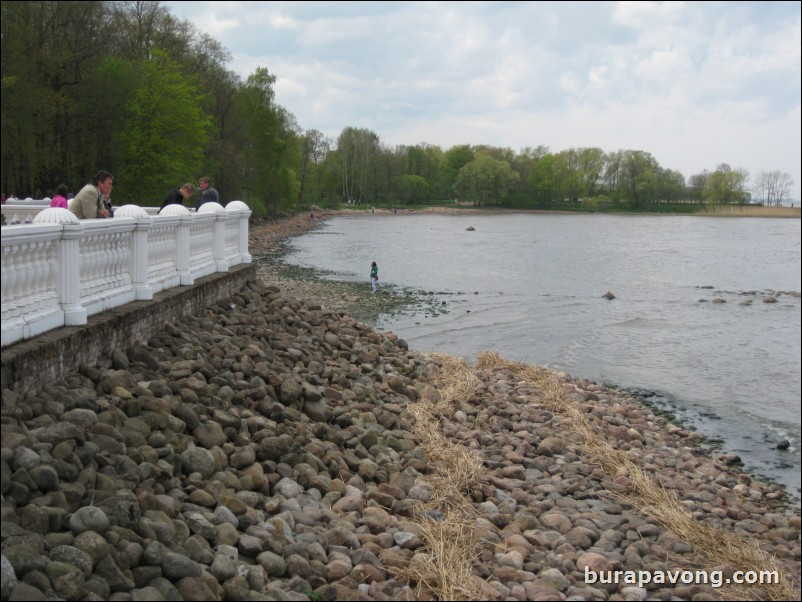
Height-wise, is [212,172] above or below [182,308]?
above

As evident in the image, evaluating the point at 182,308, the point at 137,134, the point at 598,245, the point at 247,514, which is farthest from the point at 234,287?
the point at 598,245

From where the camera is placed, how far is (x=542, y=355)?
68.5 ft

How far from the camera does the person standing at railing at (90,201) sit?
9469mm

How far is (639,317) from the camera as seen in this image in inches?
1130

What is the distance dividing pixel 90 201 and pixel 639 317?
23.4 metres

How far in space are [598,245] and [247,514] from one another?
6447cm

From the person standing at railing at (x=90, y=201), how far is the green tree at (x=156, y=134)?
103 ft

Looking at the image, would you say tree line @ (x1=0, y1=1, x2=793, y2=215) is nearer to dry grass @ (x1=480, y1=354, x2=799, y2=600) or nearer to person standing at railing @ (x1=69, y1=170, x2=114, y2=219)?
person standing at railing @ (x1=69, y1=170, x2=114, y2=219)

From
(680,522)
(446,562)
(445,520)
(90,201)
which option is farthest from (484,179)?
(446,562)

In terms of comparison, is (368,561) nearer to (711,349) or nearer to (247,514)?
(247,514)

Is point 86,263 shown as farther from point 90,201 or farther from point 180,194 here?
point 180,194

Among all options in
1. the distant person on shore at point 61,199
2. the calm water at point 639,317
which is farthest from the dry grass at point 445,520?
the distant person on shore at point 61,199

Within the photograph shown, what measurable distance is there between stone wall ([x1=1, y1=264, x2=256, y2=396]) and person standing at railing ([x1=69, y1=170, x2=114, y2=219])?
135cm

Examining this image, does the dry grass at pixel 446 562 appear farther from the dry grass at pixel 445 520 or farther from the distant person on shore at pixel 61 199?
the distant person on shore at pixel 61 199
